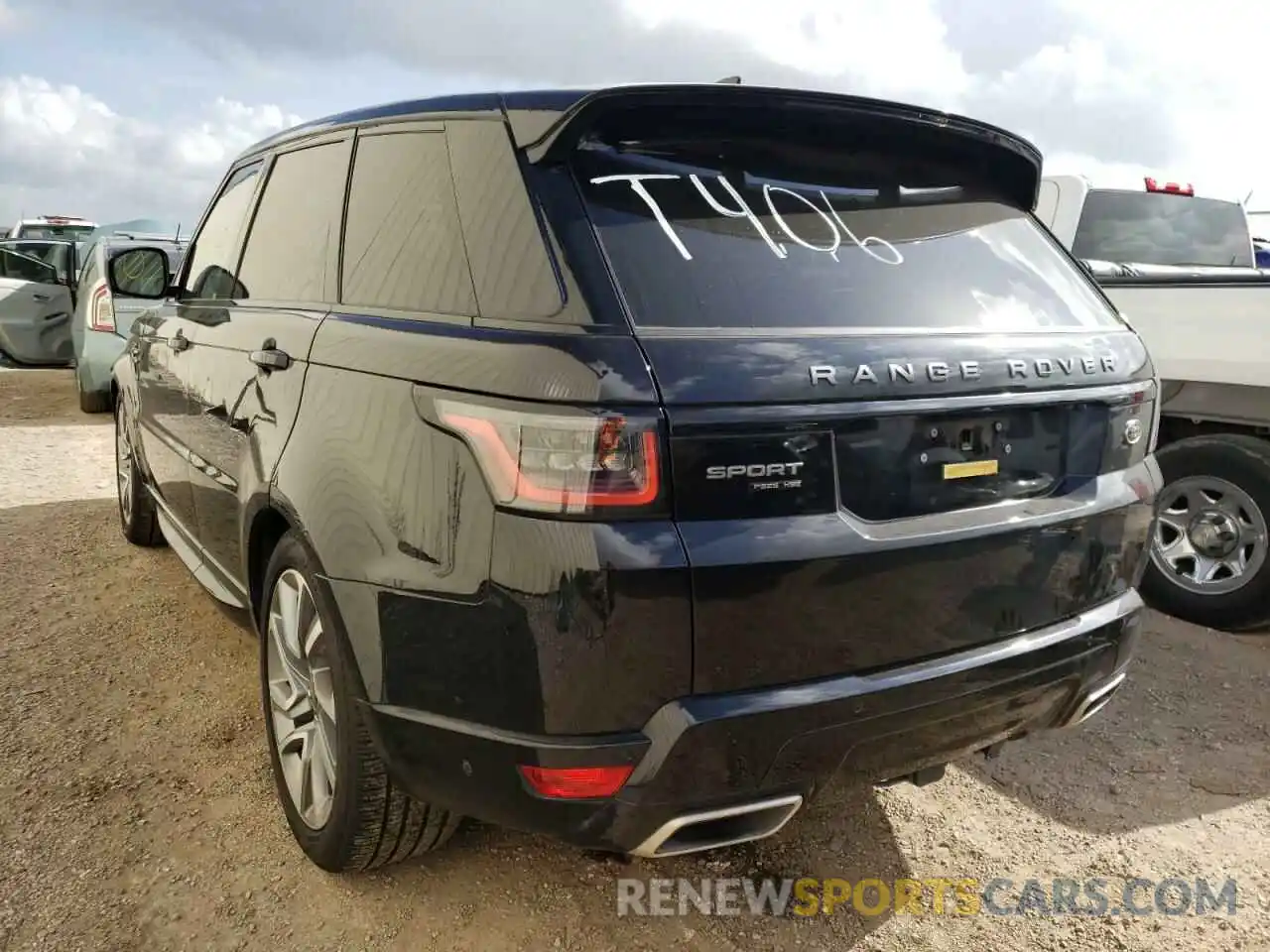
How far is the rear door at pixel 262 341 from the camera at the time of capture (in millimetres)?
2580

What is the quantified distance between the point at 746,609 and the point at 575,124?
3.27 feet

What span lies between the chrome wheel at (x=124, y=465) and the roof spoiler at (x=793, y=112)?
12.5 feet

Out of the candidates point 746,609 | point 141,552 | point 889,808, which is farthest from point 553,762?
point 141,552

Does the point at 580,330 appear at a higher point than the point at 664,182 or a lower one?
lower

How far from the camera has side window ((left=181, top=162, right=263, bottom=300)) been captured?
136 inches

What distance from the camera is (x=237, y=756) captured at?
3113mm

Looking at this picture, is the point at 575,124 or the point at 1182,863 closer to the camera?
the point at 575,124

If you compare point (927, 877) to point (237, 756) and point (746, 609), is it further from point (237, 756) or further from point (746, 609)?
point (237, 756)

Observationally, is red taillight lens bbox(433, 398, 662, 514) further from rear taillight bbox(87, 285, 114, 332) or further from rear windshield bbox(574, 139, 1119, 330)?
rear taillight bbox(87, 285, 114, 332)

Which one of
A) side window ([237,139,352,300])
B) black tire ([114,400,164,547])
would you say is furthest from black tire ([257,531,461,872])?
black tire ([114,400,164,547])

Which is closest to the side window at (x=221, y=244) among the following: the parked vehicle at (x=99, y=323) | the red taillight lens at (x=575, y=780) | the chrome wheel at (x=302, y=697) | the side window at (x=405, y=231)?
the side window at (x=405, y=231)

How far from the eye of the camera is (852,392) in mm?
1908

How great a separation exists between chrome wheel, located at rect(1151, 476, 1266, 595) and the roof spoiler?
2343 millimetres
